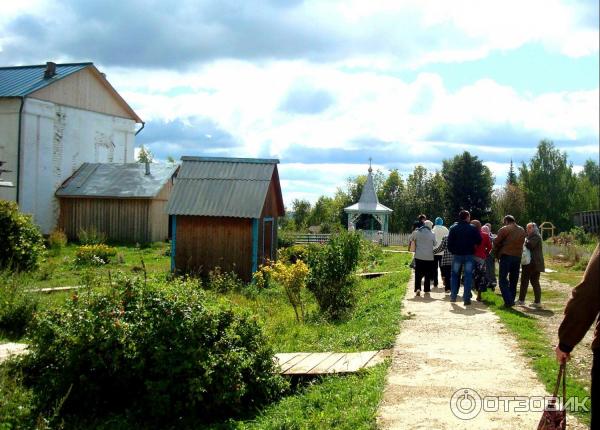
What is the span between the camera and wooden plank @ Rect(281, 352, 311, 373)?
8617 millimetres

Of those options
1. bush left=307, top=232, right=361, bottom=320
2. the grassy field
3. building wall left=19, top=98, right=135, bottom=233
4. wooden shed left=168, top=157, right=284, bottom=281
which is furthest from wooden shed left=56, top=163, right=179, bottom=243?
bush left=307, top=232, right=361, bottom=320

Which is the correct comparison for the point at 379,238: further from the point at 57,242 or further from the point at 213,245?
the point at 213,245

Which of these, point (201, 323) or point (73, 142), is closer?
point (201, 323)

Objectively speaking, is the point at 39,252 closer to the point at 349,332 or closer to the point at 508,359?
the point at 349,332

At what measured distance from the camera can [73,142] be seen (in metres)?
36.0

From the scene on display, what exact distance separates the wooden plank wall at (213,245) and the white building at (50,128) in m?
14.5

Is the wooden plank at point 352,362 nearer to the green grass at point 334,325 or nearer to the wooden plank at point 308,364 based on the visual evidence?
the wooden plank at point 308,364

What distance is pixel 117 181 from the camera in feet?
113

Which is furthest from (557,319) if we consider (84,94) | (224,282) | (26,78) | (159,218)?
(26,78)

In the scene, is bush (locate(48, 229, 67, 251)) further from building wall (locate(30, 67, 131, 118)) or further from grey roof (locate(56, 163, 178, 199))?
building wall (locate(30, 67, 131, 118))

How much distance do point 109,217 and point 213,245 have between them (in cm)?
1384

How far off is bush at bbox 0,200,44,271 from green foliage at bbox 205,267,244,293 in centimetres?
508

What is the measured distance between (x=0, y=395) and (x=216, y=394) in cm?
256

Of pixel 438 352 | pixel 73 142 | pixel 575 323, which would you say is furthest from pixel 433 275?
pixel 73 142
